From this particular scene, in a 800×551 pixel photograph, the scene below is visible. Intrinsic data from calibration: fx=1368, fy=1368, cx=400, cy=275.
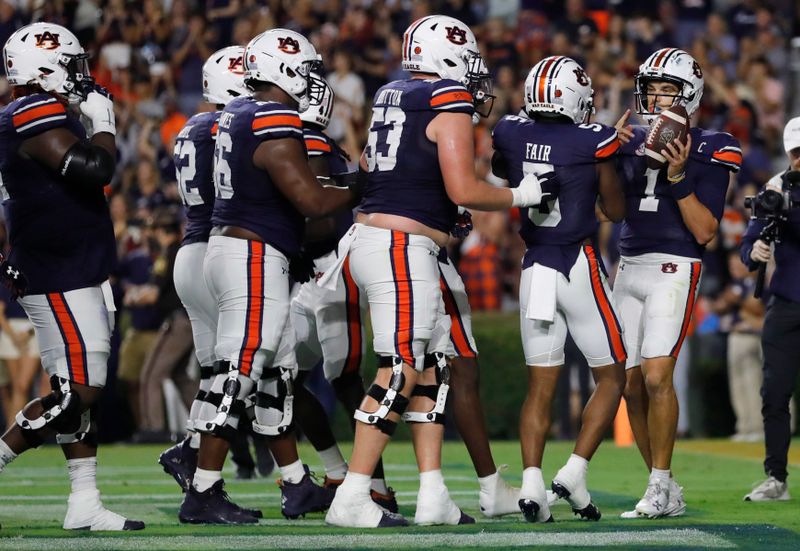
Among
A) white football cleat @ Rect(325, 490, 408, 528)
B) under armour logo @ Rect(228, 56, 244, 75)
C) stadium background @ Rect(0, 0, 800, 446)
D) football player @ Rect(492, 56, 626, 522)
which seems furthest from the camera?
stadium background @ Rect(0, 0, 800, 446)

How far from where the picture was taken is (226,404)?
19.4ft

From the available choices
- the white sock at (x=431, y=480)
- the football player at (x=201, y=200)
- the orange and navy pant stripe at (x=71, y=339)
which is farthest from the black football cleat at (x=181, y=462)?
the white sock at (x=431, y=480)

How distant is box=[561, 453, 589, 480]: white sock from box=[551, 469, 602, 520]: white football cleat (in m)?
0.01

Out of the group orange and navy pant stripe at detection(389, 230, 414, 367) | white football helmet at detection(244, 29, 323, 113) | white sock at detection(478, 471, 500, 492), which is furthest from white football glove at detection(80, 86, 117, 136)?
white sock at detection(478, 471, 500, 492)

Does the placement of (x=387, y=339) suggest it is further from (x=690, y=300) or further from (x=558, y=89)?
(x=690, y=300)

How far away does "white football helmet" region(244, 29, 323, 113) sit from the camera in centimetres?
611

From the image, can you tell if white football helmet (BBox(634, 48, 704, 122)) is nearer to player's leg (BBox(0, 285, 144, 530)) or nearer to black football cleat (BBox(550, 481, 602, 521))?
black football cleat (BBox(550, 481, 602, 521))

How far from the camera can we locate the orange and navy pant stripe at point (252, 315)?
5957 mm

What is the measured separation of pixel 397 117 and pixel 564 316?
124 cm

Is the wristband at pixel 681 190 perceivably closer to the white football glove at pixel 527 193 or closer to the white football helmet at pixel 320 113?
the white football glove at pixel 527 193

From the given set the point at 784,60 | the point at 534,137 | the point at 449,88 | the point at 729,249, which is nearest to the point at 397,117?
the point at 449,88

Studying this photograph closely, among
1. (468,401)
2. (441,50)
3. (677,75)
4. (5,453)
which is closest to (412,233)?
(441,50)

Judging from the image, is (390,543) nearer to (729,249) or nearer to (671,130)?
(671,130)

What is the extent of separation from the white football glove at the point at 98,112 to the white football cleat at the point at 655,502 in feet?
9.63
